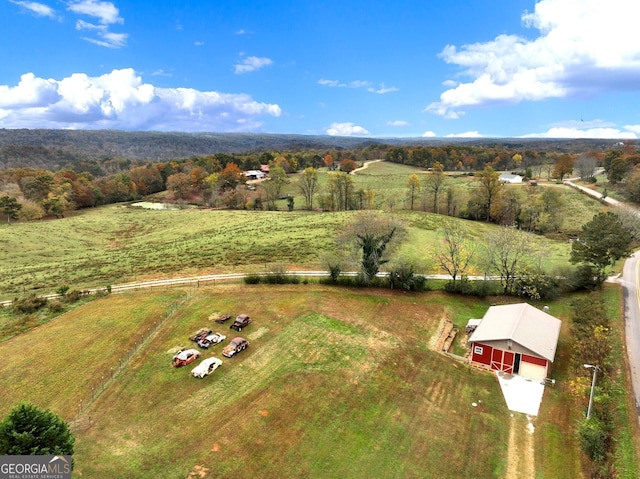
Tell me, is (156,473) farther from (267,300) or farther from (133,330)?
(267,300)

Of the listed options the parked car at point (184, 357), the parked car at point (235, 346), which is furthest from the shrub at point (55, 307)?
the parked car at point (235, 346)

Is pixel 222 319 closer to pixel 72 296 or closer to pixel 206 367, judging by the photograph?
pixel 206 367

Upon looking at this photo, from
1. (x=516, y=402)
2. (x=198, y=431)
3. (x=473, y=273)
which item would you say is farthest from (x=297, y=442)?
(x=473, y=273)

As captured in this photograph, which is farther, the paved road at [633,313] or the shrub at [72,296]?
Answer: the shrub at [72,296]

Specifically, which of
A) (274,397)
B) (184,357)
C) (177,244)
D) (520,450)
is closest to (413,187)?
(177,244)

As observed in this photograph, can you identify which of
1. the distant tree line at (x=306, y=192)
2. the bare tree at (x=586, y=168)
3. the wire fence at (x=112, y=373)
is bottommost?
the wire fence at (x=112, y=373)

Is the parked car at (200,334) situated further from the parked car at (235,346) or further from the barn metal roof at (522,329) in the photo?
the barn metal roof at (522,329)
